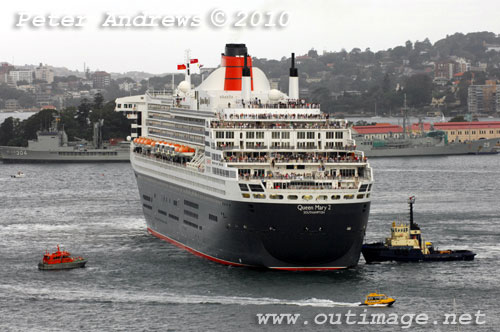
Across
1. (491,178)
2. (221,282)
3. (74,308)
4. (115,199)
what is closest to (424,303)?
(221,282)

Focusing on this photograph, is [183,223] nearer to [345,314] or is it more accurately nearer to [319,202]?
[319,202]

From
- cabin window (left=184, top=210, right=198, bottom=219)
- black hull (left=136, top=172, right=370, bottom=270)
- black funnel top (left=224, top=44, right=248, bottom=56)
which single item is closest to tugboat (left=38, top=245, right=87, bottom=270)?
cabin window (left=184, top=210, right=198, bottom=219)

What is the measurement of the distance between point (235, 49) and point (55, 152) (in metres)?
86.8

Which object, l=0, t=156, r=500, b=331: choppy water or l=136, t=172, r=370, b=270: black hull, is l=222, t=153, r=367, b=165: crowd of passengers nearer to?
l=136, t=172, r=370, b=270: black hull

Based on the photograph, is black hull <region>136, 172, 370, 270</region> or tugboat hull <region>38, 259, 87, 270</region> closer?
black hull <region>136, 172, 370, 270</region>

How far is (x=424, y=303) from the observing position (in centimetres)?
5391

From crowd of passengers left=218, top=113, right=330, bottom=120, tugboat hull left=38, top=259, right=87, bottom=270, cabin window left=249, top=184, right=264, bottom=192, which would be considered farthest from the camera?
crowd of passengers left=218, top=113, right=330, bottom=120

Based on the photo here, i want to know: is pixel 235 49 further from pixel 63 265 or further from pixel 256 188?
pixel 63 265

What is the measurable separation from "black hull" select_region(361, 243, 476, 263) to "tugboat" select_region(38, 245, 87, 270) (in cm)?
1425

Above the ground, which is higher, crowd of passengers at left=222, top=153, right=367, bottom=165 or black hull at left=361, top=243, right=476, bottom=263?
crowd of passengers at left=222, top=153, right=367, bottom=165

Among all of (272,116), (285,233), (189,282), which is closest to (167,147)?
(272,116)

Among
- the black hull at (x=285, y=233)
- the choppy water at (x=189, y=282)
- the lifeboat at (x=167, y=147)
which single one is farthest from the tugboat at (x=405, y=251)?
the lifeboat at (x=167, y=147)

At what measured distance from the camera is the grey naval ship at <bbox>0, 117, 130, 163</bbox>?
154m

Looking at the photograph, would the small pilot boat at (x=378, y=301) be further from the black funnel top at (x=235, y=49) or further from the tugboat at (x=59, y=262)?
the black funnel top at (x=235, y=49)
